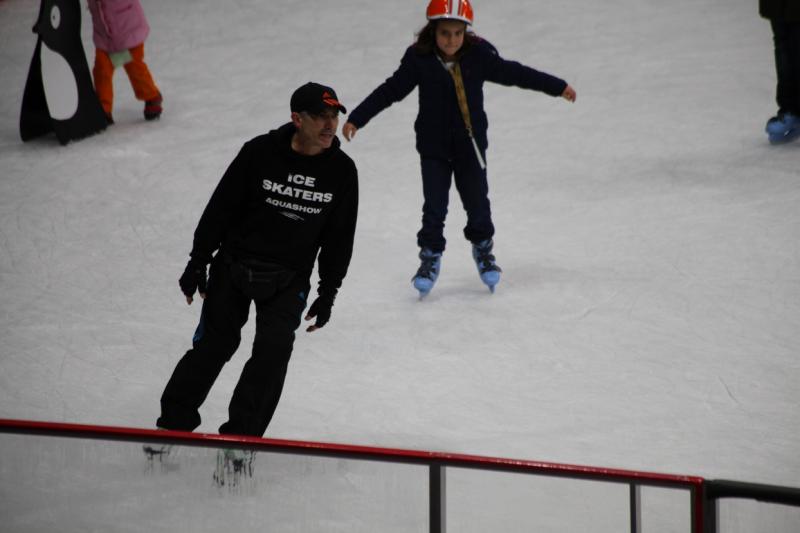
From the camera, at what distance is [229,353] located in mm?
3766

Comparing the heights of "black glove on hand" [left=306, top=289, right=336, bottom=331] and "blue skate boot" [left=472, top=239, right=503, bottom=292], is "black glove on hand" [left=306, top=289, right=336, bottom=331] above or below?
below

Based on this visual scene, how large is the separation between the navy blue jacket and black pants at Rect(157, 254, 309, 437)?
1482 millimetres

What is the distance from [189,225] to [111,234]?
0.43m

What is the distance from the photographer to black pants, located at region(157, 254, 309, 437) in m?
3.64

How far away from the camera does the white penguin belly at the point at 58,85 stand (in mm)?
7316

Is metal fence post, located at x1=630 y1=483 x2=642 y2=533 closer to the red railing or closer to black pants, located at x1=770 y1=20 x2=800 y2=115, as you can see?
the red railing

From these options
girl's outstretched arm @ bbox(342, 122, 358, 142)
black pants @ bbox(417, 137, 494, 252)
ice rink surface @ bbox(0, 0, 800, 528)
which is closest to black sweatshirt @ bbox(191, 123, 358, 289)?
ice rink surface @ bbox(0, 0, 800, 528)

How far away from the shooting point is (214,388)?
4590 millimetres

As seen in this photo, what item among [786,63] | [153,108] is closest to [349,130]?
[786,63]

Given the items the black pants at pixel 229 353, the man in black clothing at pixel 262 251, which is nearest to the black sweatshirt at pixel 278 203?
the man in black clothing at pixel 262 251

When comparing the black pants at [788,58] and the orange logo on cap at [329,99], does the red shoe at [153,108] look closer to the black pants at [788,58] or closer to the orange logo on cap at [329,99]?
the black pants at [788,58]

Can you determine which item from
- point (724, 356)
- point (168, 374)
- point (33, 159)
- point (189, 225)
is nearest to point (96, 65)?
point (33, 159)

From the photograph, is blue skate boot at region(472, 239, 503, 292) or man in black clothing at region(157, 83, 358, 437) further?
blue skate boot at region(472, 239, 503, 292)

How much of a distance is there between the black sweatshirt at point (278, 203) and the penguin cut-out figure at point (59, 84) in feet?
13.5
